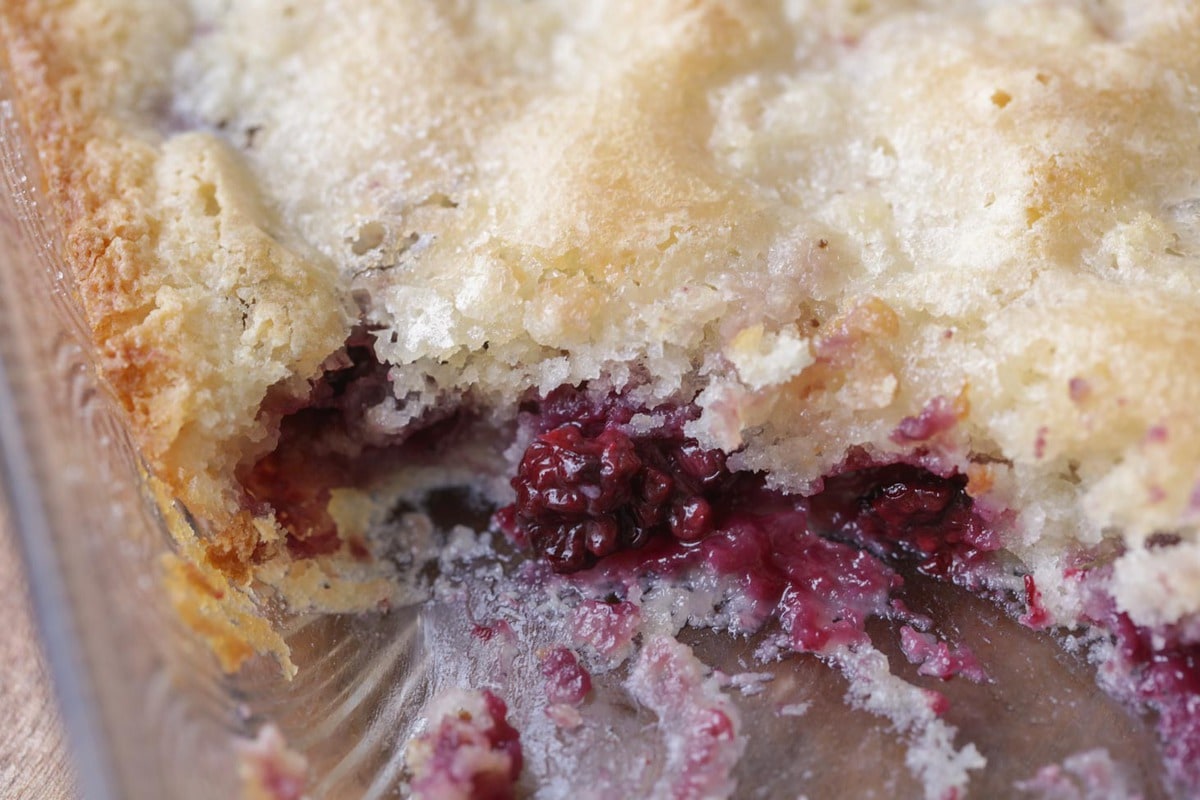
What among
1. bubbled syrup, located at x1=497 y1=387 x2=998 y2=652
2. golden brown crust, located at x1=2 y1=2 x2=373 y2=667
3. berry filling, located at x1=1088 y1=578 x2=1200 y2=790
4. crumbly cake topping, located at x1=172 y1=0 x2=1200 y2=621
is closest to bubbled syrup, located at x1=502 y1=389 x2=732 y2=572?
bubbled syrup, located at x1=497 y1=387 x2=998 y2=652

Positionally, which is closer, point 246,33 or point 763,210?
point 763,210

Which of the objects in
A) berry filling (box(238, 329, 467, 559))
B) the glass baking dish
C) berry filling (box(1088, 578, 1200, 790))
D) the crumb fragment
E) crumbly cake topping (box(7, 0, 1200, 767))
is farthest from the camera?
berry filling (box(238, 329, 467, 559))

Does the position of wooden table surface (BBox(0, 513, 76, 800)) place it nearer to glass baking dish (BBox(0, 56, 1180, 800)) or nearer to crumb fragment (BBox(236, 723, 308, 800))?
glass baking dish (BBox(0, 56, 1180, 800))

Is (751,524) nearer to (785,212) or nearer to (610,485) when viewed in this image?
(610,485)

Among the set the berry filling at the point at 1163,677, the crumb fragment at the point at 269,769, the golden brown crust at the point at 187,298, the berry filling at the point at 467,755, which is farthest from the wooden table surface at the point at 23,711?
the berry filling at the point at 1163,677

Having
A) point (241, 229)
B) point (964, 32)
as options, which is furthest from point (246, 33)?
point (964, 32)

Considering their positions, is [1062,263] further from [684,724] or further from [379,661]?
[379,661]

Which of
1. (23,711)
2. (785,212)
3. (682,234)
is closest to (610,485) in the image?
(682,234)
